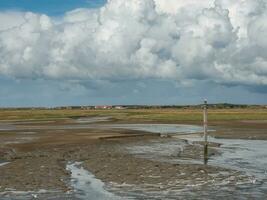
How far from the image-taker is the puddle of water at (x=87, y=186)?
2008cm

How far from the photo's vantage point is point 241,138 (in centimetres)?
5278

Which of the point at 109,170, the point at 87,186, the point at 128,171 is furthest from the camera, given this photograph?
the point at 109,170

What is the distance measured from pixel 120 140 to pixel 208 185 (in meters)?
27.5

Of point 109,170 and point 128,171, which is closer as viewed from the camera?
point 128,171

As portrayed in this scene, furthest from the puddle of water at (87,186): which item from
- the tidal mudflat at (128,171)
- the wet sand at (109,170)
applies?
the wet sand at (109,170)

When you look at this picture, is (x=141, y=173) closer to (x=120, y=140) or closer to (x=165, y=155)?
(x=165, y=155)

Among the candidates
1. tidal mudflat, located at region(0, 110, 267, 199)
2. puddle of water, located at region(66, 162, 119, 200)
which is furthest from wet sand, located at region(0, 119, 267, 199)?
puddle of water, located at region(66, 162, 119, 200)

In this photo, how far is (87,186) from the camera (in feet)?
73.4

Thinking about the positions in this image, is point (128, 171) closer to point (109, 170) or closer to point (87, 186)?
point (109, 170)

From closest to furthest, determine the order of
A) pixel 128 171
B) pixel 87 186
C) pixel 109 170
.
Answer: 1. pixel 87 186
2. pixel 128 171
3. pixel 109 170

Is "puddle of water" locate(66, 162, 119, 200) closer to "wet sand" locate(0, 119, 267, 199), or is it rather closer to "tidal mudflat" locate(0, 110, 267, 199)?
"tidal mudflat" locate(0, 110, 267, 199)

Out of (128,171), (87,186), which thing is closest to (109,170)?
(128,171)

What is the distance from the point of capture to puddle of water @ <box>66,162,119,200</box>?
20.1 m

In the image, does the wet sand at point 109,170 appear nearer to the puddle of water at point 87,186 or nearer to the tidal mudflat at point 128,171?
the tidal mudflat at point 128,171
